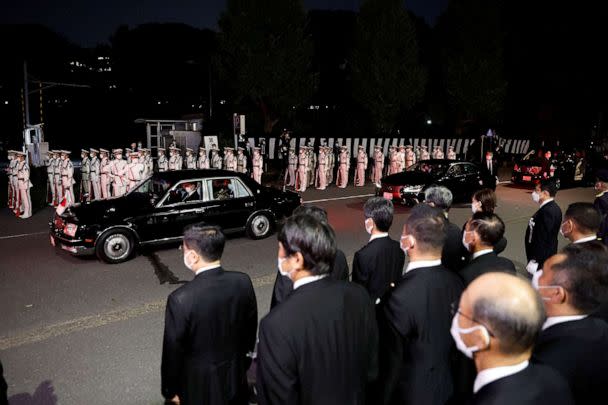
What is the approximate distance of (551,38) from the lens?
40844mm

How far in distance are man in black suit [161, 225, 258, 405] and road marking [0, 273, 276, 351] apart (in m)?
3.21

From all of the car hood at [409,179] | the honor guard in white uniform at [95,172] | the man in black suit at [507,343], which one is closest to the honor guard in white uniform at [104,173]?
the honor guard in white uniform at [95,172]

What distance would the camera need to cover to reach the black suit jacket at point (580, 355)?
224cm

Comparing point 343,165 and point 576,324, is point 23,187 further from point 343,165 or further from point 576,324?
point 576,324

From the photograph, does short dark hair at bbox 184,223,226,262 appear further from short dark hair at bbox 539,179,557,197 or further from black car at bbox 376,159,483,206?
black car at bbox 376,159,483,206

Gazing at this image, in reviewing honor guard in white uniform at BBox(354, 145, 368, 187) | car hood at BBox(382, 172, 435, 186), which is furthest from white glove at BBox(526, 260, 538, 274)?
honor guard in white uniform at BBox(354, 145, 368, 187)

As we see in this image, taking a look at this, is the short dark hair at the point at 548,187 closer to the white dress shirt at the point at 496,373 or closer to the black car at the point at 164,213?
the white dress shirt at the point at 496,373

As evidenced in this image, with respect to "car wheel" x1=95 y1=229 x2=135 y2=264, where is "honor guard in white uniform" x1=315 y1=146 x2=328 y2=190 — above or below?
above

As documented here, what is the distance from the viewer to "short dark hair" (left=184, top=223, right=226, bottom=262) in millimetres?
3182

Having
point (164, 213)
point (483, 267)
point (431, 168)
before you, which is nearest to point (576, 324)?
point (483, 267)

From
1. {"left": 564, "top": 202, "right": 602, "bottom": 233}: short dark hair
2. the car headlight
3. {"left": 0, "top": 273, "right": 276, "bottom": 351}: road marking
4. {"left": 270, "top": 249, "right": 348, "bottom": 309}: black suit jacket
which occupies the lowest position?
{"left": 0, "top": 273, "right": 276, "bottom": 351}: road marking

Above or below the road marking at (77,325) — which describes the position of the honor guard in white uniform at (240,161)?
above

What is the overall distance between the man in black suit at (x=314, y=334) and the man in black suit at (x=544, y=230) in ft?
12.3

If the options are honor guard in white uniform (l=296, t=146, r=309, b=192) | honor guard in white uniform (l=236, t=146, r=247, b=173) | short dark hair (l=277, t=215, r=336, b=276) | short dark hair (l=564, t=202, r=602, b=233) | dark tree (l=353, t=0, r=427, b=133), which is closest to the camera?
short dark hair (l=277, t=215, r=336, b=276)
